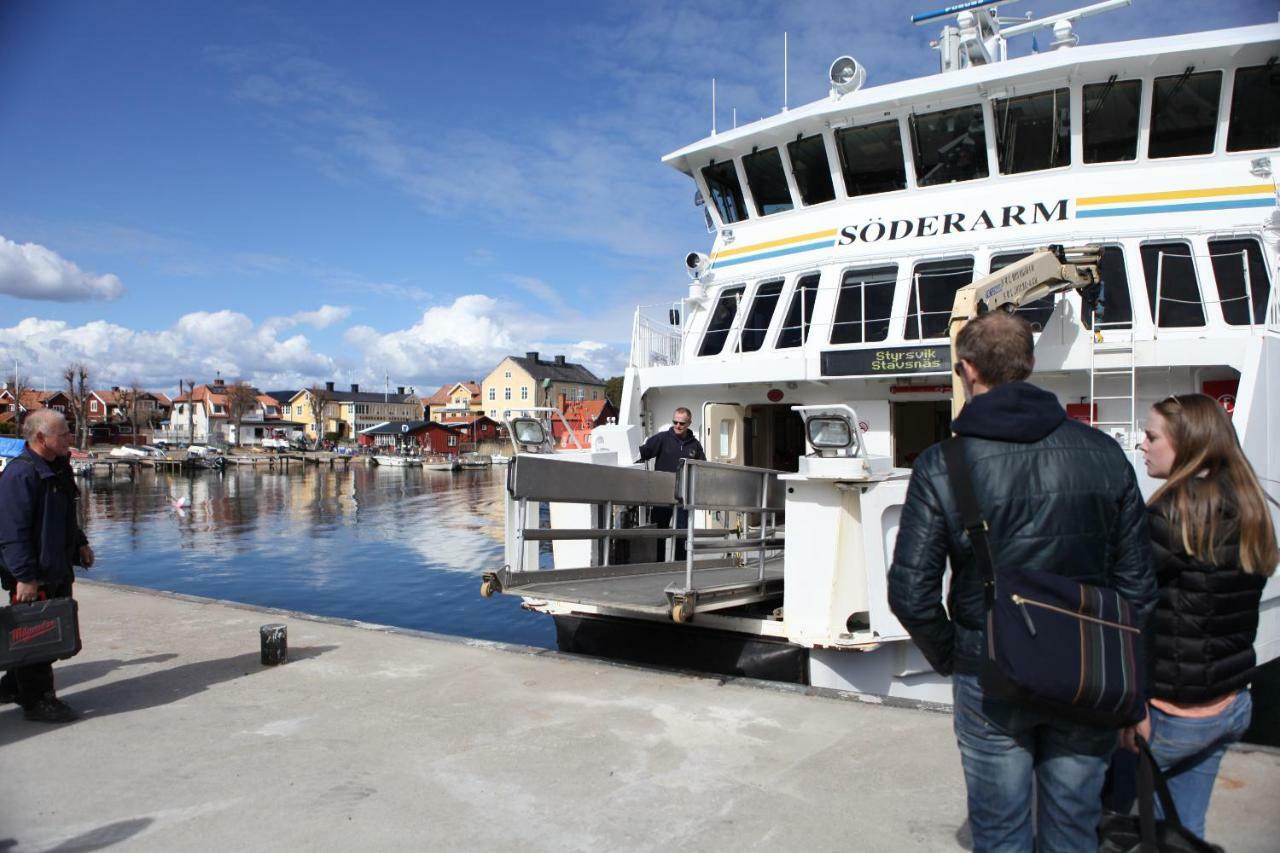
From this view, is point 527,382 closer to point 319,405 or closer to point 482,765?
point 319,405

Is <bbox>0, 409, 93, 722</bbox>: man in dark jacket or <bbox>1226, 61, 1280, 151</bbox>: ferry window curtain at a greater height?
<bbox>1226, 61, 1280, 151</bbox>: ferry window curtain

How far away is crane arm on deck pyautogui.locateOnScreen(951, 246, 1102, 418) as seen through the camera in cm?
590

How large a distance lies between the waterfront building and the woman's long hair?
264ft

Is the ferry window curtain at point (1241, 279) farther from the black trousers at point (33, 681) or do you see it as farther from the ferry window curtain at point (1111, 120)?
the black trousers at point (33, 681)

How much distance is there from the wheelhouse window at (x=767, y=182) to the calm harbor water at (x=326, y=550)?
6.46 meters

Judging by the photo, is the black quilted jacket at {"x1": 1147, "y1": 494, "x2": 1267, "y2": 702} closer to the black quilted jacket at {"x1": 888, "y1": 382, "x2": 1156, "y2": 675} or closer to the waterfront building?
the black quilted jacket at {"x1": 888, "y1": 382, "x2": 1156, "y2": 675}

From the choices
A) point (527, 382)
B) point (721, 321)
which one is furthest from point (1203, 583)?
point (527, 382)

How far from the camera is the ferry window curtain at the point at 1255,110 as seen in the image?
788cm

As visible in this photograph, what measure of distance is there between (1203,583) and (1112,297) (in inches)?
246

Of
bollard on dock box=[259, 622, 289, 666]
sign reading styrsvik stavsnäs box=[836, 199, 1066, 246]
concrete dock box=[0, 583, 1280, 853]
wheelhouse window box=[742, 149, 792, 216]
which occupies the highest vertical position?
wheelhouse window box=[742, 149, 792, 216]

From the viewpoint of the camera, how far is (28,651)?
4.58 m

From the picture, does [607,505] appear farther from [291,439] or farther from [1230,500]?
[291,439]

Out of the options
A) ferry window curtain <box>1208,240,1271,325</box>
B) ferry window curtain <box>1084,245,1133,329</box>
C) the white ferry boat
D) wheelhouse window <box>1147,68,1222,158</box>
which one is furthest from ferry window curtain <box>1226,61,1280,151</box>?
ferry window curtain <box>1084,245,1133,329</box>

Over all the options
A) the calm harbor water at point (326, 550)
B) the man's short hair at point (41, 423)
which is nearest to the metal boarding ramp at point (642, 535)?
the man's short hair at point (41, 423)
